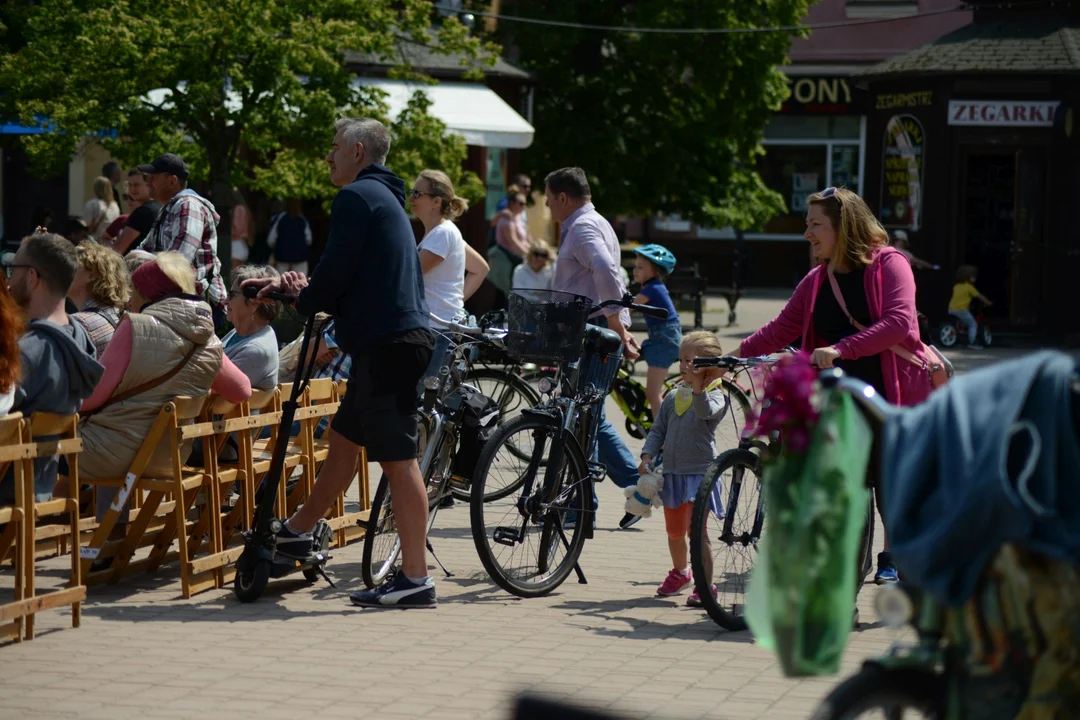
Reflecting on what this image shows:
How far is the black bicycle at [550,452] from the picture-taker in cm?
709

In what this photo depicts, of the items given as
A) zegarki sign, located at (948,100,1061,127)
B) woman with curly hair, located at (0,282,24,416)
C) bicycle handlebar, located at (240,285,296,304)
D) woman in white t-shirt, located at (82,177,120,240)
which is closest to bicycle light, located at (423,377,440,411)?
bicycle handlebar, located at (240,285,296,304)

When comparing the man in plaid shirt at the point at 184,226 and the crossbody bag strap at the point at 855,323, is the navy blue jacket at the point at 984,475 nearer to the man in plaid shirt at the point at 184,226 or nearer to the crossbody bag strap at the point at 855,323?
the crossbody bag strap at the point at 855,323

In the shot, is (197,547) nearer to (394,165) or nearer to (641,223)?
(394,165)

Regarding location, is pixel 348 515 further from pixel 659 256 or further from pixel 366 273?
pixel 659 256

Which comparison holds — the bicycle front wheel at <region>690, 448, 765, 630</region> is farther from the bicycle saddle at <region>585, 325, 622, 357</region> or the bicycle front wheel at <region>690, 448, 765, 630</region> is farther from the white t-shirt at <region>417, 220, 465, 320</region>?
the white t-shirt at <region>417, 220, 465, 320</region>

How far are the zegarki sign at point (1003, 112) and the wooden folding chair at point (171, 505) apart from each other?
1697 cm

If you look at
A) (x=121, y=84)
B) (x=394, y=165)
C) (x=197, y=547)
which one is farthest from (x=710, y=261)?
(x=197, y=547)

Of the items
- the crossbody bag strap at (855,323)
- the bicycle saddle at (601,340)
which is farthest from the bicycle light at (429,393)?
the crossbody bag strap at (855,323)

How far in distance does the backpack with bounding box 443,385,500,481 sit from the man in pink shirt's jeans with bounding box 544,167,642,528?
0.99 metres

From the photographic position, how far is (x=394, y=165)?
52.9 feet

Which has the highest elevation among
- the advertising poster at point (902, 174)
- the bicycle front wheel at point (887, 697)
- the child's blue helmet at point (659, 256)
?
the advertising poster at point (902, 174)

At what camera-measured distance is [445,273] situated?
365 inches

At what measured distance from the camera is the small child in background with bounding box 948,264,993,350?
70.9 ft

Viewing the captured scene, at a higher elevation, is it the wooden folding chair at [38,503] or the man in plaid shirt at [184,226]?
the man in plaid shirt at [184,226]
